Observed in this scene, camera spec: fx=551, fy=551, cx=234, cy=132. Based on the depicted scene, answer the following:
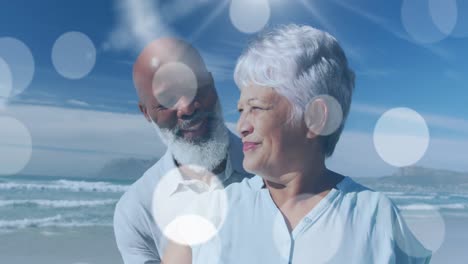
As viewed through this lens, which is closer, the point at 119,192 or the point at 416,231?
the point at 416,231

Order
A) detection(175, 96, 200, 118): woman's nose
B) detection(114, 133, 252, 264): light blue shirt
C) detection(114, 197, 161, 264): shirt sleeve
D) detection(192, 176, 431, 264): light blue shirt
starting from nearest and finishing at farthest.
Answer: detection(192, 176, 431, 264): light blue shirt, detection(175, 96, 200, 118): woman's nose, detection(114, 133, 252, 264): light blue shirt, detection(114, 197, 161, 264): shirt sleeve

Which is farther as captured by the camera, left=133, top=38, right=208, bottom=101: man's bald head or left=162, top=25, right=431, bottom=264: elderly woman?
left=133, top=38, right=208, bottom=101: man's bald head

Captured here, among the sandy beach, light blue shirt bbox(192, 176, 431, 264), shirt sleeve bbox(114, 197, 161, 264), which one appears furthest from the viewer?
the sandy beach

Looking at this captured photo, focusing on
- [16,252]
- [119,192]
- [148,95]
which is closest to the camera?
[148,95]

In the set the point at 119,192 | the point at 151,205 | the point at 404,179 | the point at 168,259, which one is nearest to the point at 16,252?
the point at 119,192

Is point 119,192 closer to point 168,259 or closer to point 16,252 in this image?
point 16,252

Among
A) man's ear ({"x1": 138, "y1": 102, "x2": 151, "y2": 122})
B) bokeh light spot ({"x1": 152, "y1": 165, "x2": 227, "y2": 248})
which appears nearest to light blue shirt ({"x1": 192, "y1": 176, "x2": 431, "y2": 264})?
bokeh light spot ({"x1": 152, "y1": 165, "x2": 227, "y2": 248})

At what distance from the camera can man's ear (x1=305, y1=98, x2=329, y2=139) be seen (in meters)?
1.42

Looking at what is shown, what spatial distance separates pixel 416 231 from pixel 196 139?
920mm

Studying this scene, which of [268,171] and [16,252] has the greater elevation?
[268,171]

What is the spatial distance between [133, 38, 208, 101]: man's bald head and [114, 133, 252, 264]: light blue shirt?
0.97ft

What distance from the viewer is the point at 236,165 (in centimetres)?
213

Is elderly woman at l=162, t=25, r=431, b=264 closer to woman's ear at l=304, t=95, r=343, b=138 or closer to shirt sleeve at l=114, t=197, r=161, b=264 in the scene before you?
woman's ear at l=304, t=95, r=343, b=138

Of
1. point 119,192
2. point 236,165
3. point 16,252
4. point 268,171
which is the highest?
point 268,171
